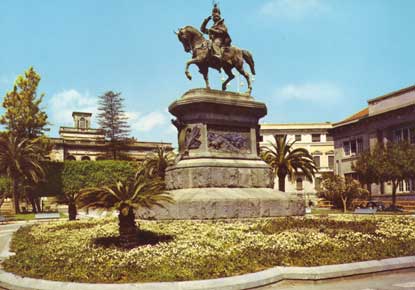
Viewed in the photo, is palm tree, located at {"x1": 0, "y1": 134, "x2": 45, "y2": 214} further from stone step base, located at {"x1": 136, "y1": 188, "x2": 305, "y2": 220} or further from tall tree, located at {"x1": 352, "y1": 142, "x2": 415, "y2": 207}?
tall tree, located at {"x1": 352, "y1": 142, "x2": 415, "y2": 207}

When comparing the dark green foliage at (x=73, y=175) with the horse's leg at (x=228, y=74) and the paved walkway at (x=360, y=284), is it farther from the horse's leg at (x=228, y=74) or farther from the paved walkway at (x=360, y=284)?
the paved walkway at (x=360, y=284)

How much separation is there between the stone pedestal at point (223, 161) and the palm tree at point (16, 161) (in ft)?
116

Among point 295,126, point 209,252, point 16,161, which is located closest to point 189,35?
point 209,252

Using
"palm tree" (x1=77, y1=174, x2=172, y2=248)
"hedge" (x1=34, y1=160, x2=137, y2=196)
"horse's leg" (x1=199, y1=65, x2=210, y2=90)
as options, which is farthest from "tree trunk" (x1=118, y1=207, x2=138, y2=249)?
"hedge" (x1=34, y1=160, x2=137, y2=196)

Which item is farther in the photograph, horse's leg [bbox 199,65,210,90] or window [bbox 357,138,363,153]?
window [bbox 357,138,363,153]

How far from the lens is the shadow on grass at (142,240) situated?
466 inches

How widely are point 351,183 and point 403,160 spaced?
5.68m

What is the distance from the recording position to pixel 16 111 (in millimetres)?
55625

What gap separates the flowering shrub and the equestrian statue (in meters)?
8.96

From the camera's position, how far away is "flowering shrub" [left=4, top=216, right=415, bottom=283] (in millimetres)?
9016

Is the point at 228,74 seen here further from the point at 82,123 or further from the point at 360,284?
the point at 82,123

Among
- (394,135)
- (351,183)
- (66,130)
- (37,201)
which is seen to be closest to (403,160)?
(351,183)

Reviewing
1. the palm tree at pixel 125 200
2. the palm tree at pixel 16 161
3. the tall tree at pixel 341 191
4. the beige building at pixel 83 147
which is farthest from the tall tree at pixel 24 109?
the palm tree at pixel 125 200

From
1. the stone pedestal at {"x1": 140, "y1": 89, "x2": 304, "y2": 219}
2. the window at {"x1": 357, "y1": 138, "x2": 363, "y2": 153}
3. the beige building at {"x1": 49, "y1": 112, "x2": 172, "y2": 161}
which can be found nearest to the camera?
the stone pedestal at {"x1": 140, "y1": 89, "x2": 304, "y2": 219}
